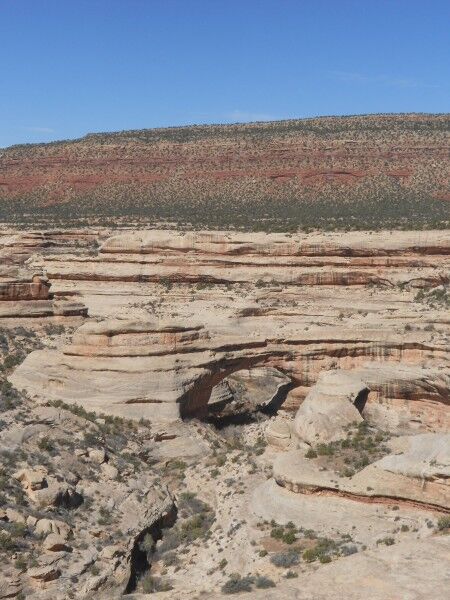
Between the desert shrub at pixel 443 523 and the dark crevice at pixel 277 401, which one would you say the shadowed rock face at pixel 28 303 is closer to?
the dark crevice at pixel 277 401

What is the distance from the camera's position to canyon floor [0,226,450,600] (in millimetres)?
15320

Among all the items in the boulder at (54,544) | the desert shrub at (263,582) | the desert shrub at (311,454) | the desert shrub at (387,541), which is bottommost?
the boulder at (54,544)

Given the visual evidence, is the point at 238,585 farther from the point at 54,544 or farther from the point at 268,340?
the point at 268,340

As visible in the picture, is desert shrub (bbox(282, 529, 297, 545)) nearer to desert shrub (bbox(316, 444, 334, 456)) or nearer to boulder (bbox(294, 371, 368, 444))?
desert shrub (bbox(316, 444, 334, 456))

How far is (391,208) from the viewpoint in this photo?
59000 millimetres

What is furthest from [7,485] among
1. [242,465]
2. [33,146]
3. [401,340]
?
[33,146]

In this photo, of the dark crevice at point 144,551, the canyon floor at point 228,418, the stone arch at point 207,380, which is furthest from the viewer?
the stone arch at point 207,380

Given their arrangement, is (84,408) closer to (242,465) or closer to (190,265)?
(242,465)

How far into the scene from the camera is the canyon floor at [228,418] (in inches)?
603

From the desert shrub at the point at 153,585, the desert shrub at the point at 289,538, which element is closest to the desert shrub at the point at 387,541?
the desert shrub at the point at 289,538

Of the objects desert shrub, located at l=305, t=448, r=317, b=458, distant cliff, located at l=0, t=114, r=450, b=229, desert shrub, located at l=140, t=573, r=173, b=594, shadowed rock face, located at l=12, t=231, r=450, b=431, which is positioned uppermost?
distant cliff, located at l=0, t=114, r=450, b=229

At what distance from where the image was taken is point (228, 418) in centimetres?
2686

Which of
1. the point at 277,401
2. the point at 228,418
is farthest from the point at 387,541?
the point at 277,401

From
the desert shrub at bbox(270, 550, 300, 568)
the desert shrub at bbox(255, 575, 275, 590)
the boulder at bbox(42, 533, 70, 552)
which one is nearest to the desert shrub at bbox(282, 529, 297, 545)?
the desert shrub at bbox(270, 550, 300, 568)
